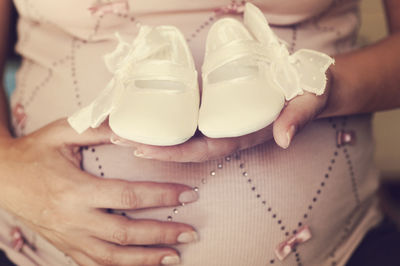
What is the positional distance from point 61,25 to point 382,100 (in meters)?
0.56

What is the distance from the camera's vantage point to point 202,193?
594mm

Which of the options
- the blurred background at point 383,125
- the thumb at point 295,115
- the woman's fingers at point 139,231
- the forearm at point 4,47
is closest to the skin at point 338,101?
the thumb at point 295,115

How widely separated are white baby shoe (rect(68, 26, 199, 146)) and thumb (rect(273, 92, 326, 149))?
0.10 meters

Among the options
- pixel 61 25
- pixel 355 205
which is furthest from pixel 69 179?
pixel 355 205

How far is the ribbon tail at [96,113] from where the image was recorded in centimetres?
53

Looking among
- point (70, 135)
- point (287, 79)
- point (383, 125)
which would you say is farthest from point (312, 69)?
point (383, 125)

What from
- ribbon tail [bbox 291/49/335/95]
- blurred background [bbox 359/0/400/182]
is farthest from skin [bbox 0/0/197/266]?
blurred background [bbox 359/0/400/182]

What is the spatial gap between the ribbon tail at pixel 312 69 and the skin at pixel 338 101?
0.04ft

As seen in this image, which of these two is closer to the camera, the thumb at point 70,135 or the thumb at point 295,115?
the thumb at point 295,115

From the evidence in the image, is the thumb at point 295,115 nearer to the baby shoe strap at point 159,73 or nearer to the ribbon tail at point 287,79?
the ribbon tail at point 287,79

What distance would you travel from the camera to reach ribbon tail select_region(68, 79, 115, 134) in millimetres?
533

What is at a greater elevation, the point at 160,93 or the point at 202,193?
the point at 160,93

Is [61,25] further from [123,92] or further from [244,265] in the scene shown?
[244,265]

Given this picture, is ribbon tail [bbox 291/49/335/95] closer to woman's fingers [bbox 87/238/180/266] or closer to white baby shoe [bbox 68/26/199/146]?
white baby shoe [bbox 68/26/199/146]
